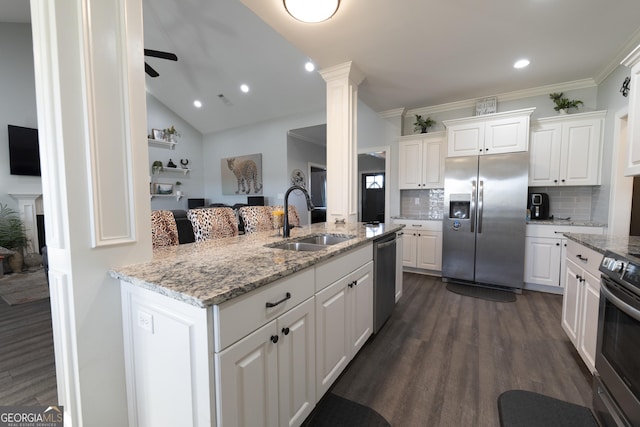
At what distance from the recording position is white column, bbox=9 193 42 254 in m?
4.45

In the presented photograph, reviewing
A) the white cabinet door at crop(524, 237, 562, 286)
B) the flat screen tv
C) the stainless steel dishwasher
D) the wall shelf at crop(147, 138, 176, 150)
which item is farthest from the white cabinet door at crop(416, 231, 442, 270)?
the flat screen tv

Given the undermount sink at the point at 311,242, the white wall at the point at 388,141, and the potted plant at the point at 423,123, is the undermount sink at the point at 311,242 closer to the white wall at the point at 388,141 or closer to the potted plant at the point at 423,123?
the white wall at the point at 388,141

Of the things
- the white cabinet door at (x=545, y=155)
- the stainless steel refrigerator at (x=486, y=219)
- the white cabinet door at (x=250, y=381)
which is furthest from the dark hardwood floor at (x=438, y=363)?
the white cabinet door at (x=545, y=155)

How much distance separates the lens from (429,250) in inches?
150

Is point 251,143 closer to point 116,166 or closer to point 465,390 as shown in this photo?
point 116,166

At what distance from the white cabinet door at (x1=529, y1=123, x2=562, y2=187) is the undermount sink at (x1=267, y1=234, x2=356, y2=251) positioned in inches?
115

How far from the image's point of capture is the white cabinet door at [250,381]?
2.74 ft

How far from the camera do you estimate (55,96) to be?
985mm

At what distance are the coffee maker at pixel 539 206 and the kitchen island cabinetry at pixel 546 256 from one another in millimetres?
379

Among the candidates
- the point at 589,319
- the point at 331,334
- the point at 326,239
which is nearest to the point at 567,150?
the point at 589,319

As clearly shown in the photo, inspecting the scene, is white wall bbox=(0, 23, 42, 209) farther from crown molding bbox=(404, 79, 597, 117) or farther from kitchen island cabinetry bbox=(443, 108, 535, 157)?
kitchen island cabinetry bbox=(443, 108, 535, 157)

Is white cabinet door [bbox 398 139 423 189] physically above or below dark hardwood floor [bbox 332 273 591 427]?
above

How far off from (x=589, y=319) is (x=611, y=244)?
19.7 inches

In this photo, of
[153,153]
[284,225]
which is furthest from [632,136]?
[153,153]
